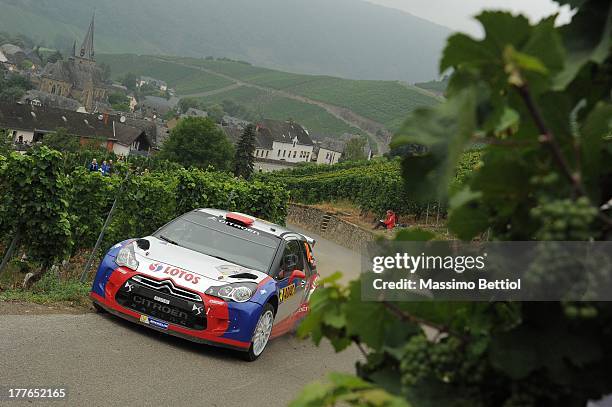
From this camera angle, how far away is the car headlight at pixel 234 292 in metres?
9.95

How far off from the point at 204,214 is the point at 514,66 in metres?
11.1

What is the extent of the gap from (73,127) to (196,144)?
1031 inches

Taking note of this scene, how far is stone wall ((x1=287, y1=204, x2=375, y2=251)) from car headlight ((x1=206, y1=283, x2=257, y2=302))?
22.2m

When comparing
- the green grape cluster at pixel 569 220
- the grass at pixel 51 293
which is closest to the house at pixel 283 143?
the grass at pixel 51 293

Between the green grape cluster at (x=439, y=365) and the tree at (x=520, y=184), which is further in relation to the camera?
the green grape cluster at (x=439, y=365)

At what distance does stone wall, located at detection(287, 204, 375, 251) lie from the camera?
35531 mm

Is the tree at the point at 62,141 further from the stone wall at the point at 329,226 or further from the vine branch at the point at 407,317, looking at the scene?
the vine branch at the point at 407,317

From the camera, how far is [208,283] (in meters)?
10.1

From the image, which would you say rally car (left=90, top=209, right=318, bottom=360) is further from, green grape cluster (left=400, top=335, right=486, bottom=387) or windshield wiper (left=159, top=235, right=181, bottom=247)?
green grape cluster (left=400, top=335, right=486, bottom=387)

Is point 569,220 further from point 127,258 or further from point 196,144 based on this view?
point 196,144

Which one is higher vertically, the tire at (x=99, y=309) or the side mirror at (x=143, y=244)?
the side mirror at (x=143, y=244)

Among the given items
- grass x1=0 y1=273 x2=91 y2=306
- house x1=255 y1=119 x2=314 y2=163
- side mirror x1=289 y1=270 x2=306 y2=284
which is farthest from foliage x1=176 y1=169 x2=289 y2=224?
house x1=255 y1=119 x2=314 y2=163

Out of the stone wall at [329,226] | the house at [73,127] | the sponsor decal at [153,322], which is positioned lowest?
the sponsor decal at [153,322]

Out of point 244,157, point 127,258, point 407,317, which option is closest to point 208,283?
point 127,258
